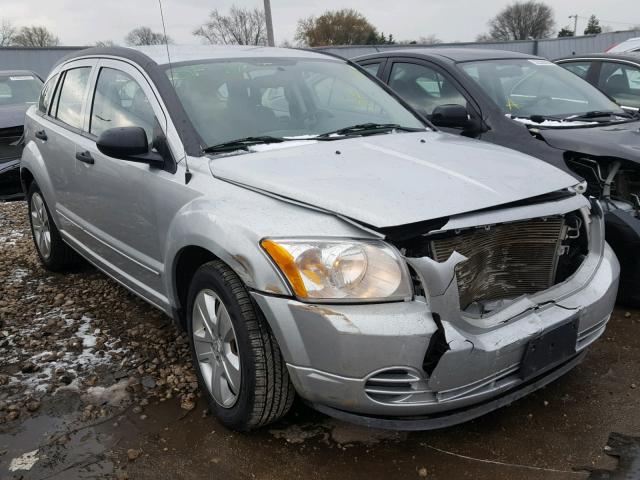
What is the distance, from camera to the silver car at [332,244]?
2.17m

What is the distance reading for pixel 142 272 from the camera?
130 inches

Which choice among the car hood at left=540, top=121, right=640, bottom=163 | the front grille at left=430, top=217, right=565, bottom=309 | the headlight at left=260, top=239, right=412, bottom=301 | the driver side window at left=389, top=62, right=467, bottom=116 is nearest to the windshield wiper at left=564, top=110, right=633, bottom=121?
the car hood at left=540, top=121, right=640, bottom=163

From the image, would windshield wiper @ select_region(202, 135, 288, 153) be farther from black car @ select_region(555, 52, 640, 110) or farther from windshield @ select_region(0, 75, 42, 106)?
windshield @ select_region(0, 75, 42, 106)

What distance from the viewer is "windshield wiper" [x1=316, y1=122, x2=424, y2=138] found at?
3.22 metres

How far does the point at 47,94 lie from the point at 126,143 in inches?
91.2

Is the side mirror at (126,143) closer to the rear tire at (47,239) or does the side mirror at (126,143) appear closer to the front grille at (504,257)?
the front grille at (504,257)

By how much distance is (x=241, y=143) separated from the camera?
295 centimetres

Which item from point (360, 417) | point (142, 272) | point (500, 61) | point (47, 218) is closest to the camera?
point (360, 417)

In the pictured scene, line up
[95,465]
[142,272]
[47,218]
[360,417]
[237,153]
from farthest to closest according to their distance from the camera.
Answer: [47,218], [142,272], [237,153], [95,465], [360,417]

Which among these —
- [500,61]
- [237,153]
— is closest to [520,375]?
[237,153]

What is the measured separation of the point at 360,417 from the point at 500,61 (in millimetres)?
3920

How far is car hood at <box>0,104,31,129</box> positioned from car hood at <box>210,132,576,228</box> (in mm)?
6343

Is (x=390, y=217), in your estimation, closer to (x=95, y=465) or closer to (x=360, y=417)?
(x=360, y=417)

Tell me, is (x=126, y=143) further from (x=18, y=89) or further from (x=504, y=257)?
(x=18, y=89)
